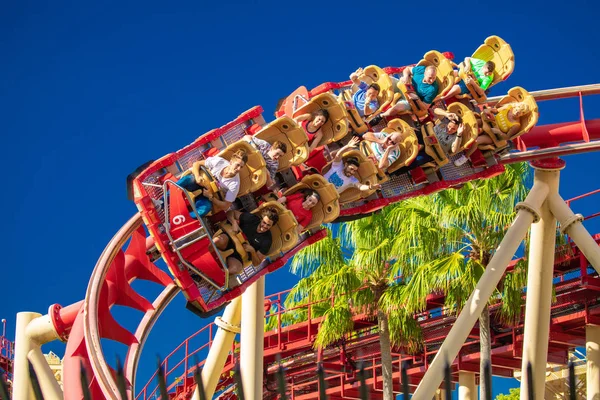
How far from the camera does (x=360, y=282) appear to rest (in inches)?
530

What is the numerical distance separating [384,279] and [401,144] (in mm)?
3771

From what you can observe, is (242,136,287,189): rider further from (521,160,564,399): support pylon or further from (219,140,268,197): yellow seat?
(521,160,564,399): support pylon

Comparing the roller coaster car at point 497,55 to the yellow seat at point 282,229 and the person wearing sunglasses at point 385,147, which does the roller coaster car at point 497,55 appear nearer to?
the person wearing sunglasses at point 385,147

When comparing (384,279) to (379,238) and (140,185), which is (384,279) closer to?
(379,238)

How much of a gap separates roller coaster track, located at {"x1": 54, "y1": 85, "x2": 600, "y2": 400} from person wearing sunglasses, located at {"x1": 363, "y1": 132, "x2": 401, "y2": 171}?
1398mm

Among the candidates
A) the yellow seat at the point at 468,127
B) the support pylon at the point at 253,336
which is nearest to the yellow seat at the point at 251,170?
the support pylon at the point at 253,336

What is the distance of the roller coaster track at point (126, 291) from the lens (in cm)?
930

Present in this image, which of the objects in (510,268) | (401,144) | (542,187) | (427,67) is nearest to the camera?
(401,144)

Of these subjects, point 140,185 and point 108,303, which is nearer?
point 140,185

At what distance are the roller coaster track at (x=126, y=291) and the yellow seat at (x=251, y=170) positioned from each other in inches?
42.9

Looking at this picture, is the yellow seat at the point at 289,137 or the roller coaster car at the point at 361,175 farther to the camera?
the roller coaster car at the point at 361,175

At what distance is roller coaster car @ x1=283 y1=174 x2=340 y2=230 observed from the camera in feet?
30.7

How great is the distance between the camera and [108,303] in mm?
10234

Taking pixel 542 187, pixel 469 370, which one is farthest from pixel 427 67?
pixel 469 370
